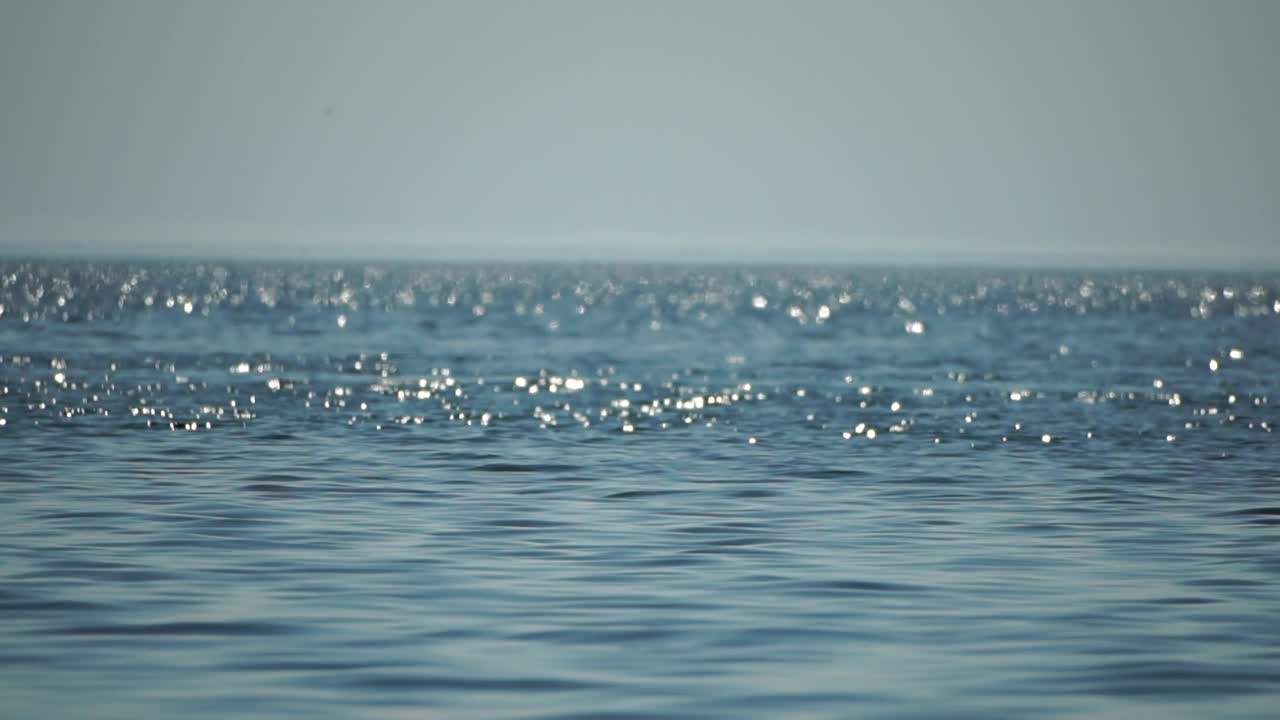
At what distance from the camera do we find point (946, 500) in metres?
21.5

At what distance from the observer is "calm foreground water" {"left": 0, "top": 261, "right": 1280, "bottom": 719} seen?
11.9 meters

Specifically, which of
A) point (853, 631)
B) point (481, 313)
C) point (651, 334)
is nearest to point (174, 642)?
point (853, 631)

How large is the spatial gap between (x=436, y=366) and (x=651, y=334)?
1014 inches

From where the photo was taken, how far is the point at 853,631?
1364 centimetres

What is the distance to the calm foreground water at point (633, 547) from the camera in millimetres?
11945

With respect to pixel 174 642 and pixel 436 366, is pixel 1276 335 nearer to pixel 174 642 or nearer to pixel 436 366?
pixel 436 366

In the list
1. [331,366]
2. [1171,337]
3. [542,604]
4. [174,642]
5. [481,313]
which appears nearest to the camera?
[174,642]

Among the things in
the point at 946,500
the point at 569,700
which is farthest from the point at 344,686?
the point at 946,500

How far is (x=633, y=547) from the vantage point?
1753 cm

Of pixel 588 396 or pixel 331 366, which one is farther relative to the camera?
pixel 331 366

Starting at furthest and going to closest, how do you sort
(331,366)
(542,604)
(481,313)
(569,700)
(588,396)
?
(481,313)
(331,366)
(588,396)
(542,604)
(569,700)

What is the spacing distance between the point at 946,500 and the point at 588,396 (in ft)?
57.3

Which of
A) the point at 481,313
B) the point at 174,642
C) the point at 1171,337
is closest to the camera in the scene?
the point at 174,642

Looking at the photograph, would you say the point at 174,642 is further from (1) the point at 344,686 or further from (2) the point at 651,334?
(2) the point at 651,334
